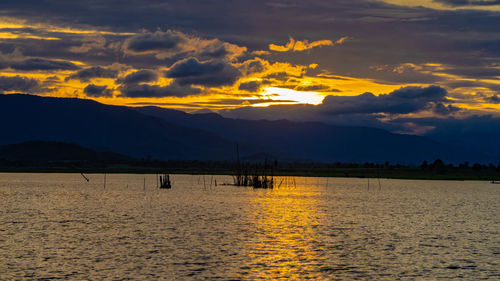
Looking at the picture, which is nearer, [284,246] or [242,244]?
[284,246]

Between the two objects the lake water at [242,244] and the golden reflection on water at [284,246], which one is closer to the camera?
the lake water at [242,244]

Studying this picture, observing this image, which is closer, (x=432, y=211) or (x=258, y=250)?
(x=258, y=250)

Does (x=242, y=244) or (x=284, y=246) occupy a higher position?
(x=242, y=244)

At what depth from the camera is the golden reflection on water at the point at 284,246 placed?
116 feet

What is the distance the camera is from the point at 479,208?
285 ft

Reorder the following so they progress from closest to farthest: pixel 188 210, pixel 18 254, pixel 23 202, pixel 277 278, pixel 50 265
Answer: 1. pixel 277 278
2. pixel 50 265
3. pixel 18 254
4. pixel 188 210
5. pixel 23 202

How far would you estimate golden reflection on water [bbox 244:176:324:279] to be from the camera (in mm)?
35266

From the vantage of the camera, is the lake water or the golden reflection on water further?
the golden reflection on water

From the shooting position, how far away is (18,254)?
129 feet

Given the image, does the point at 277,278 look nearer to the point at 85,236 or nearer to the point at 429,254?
the point at 429,254

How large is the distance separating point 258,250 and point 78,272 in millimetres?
13449

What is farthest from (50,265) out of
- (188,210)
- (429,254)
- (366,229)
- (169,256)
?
(188,210)

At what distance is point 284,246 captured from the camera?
1781 inches

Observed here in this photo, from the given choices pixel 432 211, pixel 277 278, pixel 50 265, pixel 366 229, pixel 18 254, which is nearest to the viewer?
pixel 277 278
